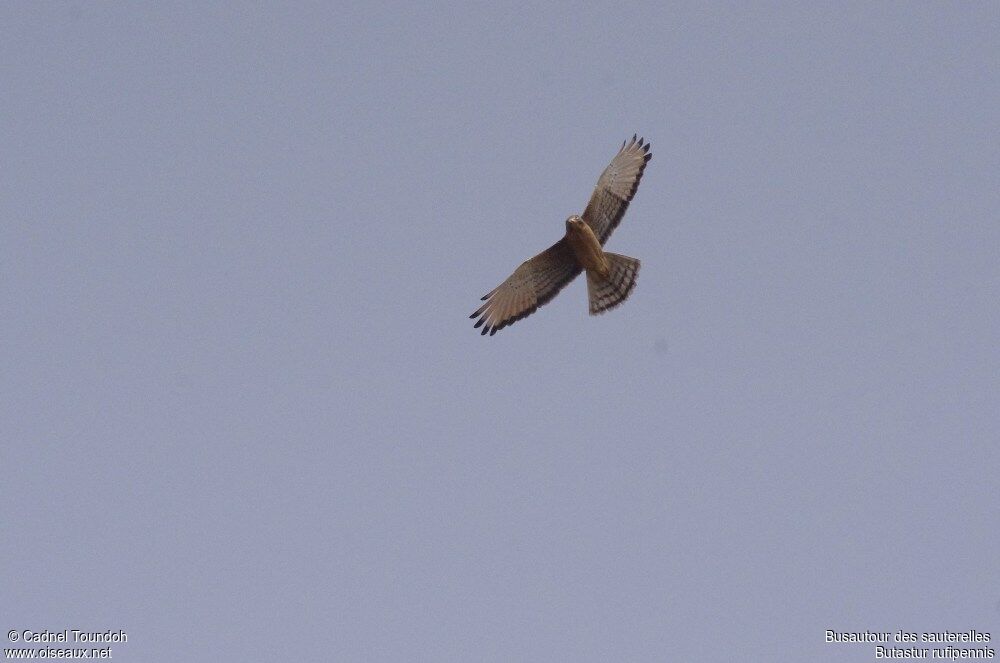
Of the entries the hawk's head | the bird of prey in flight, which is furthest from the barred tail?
the hawk's head

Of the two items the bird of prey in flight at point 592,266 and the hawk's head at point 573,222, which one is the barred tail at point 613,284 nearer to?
the bird of prey in flight at point 592,266

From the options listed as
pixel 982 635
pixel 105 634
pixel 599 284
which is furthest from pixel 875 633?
pixel 105 634

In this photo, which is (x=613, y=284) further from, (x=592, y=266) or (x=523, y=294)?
(x=523, y=294)

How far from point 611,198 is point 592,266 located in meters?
1.07

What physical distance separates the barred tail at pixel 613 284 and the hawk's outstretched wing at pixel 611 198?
421 millimetres

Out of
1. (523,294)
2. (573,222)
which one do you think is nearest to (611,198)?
(573,222)

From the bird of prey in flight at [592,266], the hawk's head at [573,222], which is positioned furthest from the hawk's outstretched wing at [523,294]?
the hawk's head at [573,222]

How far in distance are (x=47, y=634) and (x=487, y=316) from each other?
812cm

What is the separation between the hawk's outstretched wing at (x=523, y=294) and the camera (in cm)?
1933

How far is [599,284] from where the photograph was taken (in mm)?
19375

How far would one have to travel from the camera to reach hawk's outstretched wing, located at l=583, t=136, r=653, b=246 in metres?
19.1

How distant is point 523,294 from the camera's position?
1945 cm

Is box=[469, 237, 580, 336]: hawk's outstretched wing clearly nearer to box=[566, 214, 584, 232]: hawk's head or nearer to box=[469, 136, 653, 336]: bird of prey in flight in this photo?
box=[469, 136, 653, 336]: bird of prey in flight

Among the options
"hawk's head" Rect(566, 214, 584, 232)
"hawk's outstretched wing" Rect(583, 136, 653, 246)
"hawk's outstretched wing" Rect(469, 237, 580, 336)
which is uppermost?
"hawk's outstretched wing" Rect(583, 136, 653, 246)
